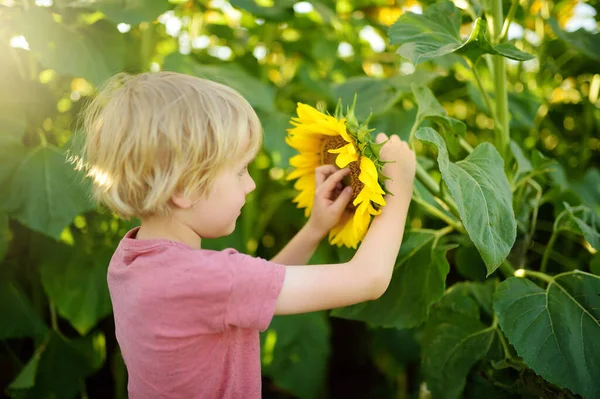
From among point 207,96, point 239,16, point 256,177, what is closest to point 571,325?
point 207,96

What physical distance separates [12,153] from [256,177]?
2.04ft

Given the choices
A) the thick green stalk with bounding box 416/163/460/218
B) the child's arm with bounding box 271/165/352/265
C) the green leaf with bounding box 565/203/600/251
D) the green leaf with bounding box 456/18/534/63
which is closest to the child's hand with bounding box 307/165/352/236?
the child's arm with bounding box 271/165/352/265

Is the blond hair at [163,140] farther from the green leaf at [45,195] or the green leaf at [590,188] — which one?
the green leaf at [590,188]

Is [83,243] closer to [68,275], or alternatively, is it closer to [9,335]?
[68,275]

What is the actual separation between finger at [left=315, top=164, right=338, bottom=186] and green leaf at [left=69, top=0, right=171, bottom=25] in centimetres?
54

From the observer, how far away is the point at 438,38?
101 cm

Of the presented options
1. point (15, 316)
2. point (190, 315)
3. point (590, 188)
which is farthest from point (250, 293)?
point (590, 188)

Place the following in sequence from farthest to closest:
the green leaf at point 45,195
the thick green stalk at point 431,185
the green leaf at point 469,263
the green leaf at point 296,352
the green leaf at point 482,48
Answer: the green leaf at point 296,352 < the green leaf at point 469,263 < the green leaf at point 45,195 < the thick green stalk at point 431,185 < the green leaf at point 482,48

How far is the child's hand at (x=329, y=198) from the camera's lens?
97 cm

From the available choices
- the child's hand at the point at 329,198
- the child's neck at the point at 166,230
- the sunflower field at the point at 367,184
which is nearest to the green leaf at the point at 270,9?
the sunflower field at the point at 367,184

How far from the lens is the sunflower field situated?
0.97 metres

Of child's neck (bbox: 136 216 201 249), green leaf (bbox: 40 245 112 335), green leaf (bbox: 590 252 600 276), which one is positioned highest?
child's neck (bbox: 136 216 201 249)

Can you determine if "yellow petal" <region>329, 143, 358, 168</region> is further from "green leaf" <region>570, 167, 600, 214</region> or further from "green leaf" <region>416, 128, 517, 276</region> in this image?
"green leaf" <region>570, 167, 600, 214</region>

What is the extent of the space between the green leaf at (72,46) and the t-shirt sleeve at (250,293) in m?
0.70
